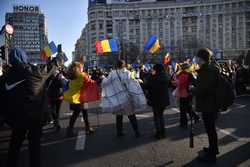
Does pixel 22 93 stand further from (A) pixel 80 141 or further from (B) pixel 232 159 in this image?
(B) pixel 232 159

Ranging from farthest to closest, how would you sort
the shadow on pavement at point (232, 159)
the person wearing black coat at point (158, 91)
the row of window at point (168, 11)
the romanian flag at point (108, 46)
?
the row of window at point (168, 11)
the romanian flag at point (108, 46)
the person wearing black coat at point (158, 91)
the shadow on pavement at point (232, 159)

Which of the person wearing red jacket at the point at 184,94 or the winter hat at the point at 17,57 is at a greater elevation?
the winter hat at the point at 17,57

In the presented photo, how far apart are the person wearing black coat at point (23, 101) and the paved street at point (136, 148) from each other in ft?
4.19

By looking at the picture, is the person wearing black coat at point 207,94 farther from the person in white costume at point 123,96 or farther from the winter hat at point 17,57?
the winter hat at point 17,57

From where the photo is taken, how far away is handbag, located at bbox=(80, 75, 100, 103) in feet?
29.1

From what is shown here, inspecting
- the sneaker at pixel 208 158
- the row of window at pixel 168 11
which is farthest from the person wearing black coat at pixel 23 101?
the row of window at pixel 168 11

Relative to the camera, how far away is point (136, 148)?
7.22 metres

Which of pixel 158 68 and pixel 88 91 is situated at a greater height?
pixel 158 68

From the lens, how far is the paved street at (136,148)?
6.27 metres

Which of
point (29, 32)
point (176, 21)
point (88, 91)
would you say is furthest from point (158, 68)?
point (176, 21)

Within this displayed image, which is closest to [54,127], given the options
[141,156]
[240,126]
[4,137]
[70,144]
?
[4,137]

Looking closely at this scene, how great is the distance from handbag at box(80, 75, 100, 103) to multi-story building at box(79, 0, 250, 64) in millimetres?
133842

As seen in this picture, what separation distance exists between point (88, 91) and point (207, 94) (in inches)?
142

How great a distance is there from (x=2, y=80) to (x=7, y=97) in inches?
15.3
